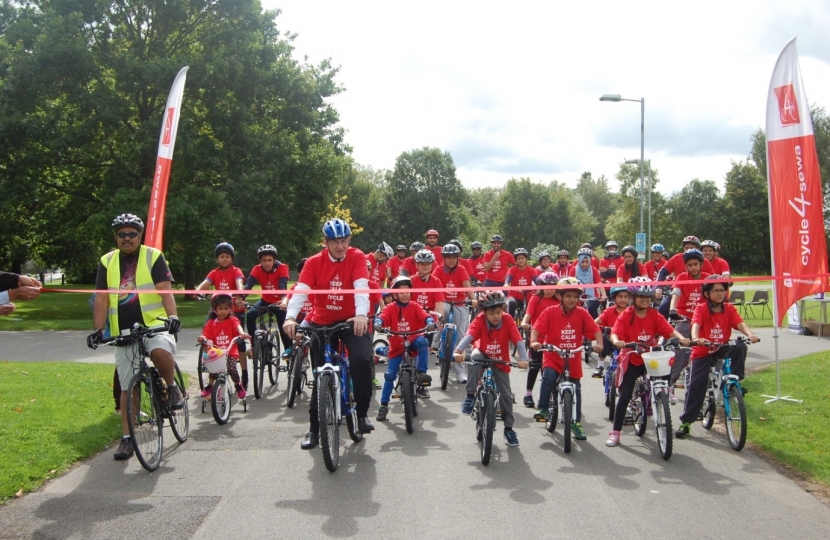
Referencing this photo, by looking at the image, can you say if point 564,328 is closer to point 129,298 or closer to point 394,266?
point 129,298

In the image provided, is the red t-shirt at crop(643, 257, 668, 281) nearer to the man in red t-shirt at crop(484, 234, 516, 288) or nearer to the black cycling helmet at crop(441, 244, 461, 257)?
the man in red t-shirt at crop(484, 234, 516, 288)

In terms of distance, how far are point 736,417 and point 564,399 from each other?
1669 millimetres

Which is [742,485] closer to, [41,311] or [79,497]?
[79,497]

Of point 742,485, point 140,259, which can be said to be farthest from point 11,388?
point 742,485

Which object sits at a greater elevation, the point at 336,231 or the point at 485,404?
the point at 336,231

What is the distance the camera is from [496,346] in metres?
Answer: 7.61

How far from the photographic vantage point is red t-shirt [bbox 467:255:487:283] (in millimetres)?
15836

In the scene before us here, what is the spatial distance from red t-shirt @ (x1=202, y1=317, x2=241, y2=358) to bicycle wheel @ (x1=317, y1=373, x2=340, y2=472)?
111 inches

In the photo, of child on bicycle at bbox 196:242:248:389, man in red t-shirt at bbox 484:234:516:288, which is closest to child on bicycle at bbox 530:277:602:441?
child on bicycle at bbox 196:242:248:389

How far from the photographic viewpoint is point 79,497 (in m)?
5.77

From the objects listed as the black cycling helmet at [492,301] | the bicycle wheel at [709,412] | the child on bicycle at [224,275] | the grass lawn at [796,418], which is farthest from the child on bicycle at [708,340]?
the child on bicycle at [224,275]

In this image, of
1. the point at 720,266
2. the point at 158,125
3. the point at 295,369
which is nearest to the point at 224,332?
the point at 295,369

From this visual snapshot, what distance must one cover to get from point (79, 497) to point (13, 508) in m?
0.44

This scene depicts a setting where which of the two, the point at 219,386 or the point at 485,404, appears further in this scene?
the point at 219,386
